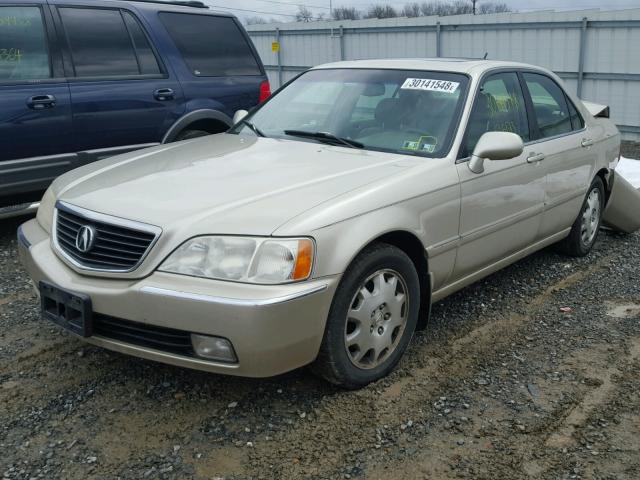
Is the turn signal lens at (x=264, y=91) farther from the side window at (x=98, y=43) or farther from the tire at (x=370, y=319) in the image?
the tire at (x=370, y=319)

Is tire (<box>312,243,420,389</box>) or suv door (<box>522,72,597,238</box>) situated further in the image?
suv door (<box>522,72,597,238</box>)

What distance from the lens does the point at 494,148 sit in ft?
12.1

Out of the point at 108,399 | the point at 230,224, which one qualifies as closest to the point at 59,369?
the point at 108,399

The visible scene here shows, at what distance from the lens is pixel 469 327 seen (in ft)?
13.5

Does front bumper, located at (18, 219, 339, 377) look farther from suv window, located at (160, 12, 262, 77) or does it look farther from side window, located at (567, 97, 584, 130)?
suv window, located at (160, 12, 262, 77)

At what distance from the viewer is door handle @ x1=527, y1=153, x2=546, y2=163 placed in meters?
4.32

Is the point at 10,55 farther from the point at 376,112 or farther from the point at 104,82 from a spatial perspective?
the point at 376,112

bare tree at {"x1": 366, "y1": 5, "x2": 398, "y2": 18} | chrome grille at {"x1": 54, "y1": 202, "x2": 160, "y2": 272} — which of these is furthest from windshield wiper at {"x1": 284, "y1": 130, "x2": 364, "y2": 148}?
bare tree at {"x1": 366, "y1": 5, "x2": 398, "y2": 18}

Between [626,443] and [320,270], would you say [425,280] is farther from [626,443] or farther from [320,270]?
[626,443]

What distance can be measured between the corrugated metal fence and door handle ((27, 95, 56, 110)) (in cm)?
Result: 1062

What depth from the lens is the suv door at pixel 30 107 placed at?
17.4 ft

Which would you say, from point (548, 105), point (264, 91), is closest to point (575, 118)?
point (548, 105)

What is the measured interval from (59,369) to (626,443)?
270 centimetres

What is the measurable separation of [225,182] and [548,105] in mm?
2733
